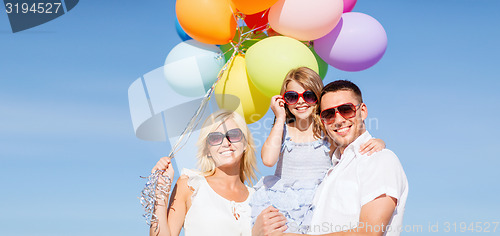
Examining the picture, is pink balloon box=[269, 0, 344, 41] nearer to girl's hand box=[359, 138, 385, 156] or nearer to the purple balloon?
the purple balloon

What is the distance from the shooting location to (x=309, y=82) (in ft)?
14.0

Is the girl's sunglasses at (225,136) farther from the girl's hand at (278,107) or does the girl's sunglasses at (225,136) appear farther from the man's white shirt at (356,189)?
the man's white shirt at (356,189)

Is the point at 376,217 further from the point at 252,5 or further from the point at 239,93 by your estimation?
the point at 252,5

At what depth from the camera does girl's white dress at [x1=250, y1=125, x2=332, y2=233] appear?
12.5 feet

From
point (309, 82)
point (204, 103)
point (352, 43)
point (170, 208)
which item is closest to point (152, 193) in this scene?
point (170, 208)

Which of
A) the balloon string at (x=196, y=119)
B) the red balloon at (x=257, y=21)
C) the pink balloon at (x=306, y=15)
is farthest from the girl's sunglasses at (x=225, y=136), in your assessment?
the red balloon at (x=257, y=21)

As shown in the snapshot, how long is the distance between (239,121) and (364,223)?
210 centimetres

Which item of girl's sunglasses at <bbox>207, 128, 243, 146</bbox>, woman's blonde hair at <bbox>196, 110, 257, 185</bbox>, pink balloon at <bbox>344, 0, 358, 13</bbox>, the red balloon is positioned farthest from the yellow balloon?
pink balloon at <bbox>344, 0, 358, 13</bbox>

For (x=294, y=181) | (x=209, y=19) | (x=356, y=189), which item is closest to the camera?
(x=356, y=189)

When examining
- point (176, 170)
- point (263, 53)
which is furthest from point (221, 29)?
point (176, 170)

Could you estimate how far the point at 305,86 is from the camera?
429cm

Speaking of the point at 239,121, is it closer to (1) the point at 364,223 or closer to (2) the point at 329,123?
(2) the point at 329,123

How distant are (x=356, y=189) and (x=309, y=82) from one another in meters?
1.43

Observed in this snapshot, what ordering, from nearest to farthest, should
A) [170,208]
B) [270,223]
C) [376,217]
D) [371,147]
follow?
[376,217], [371,147], [270,223], [170,208]
